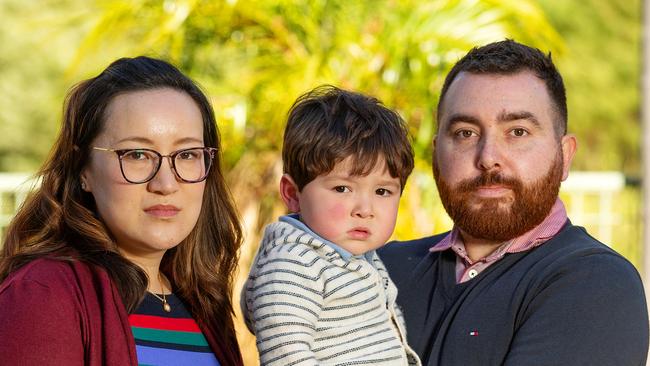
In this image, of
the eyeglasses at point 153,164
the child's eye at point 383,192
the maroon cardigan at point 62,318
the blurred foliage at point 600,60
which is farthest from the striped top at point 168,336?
the blurred foliage at point 600,60

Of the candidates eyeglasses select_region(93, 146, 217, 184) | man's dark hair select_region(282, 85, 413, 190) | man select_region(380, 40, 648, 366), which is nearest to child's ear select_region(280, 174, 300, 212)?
man's dark hair select_region(282, 85, 413, 190)

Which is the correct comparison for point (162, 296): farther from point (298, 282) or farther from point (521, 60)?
point (521, 60)

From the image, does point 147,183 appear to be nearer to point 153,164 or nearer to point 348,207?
point 153,164

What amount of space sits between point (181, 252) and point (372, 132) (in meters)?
0.64

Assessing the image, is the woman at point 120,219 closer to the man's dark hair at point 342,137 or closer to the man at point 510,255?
the man's dark hair at point 342,137

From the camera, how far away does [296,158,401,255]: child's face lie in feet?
8.93

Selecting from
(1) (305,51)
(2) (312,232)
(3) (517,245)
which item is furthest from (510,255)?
(1) (305,51)

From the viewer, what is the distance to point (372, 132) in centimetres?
276

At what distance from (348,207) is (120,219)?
616 mm

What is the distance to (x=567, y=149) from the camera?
3182mm

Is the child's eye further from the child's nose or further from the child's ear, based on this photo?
the child's ear

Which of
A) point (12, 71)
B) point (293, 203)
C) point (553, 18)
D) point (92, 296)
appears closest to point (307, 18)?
point (293, 203)

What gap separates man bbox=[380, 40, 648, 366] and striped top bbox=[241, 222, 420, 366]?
22cm

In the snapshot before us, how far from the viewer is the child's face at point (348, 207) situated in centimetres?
272
